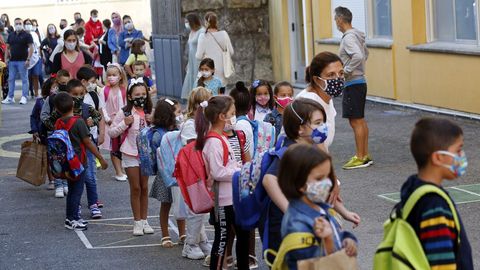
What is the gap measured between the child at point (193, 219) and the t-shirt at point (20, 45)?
58.0 ft

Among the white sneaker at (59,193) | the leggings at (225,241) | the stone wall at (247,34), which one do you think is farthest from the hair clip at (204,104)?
the stone wall at (247,34)

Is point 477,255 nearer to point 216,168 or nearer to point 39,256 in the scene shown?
point 216,168

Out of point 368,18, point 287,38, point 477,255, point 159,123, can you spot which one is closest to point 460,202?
point 477,255

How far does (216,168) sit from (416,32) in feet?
35.3


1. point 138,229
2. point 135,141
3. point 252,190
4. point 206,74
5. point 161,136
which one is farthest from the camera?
point 206,74

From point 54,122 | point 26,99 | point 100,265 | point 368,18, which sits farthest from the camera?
point 26,99

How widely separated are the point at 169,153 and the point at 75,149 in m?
1.98

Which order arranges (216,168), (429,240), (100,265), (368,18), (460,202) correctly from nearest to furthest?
(429,240) → (216,168) → (100,265) → (460,202) → (368,18)

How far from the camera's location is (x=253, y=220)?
6.83 meters

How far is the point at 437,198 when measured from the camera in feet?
15.4

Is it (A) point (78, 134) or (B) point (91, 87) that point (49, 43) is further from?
(A) point (78, 134)

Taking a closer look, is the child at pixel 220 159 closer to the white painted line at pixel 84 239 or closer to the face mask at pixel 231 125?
the face mask at pixel 231 125

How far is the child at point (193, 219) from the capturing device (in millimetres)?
8555

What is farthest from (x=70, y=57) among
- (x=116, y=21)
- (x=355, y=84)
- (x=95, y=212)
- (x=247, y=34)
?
(x=116, y=21)
